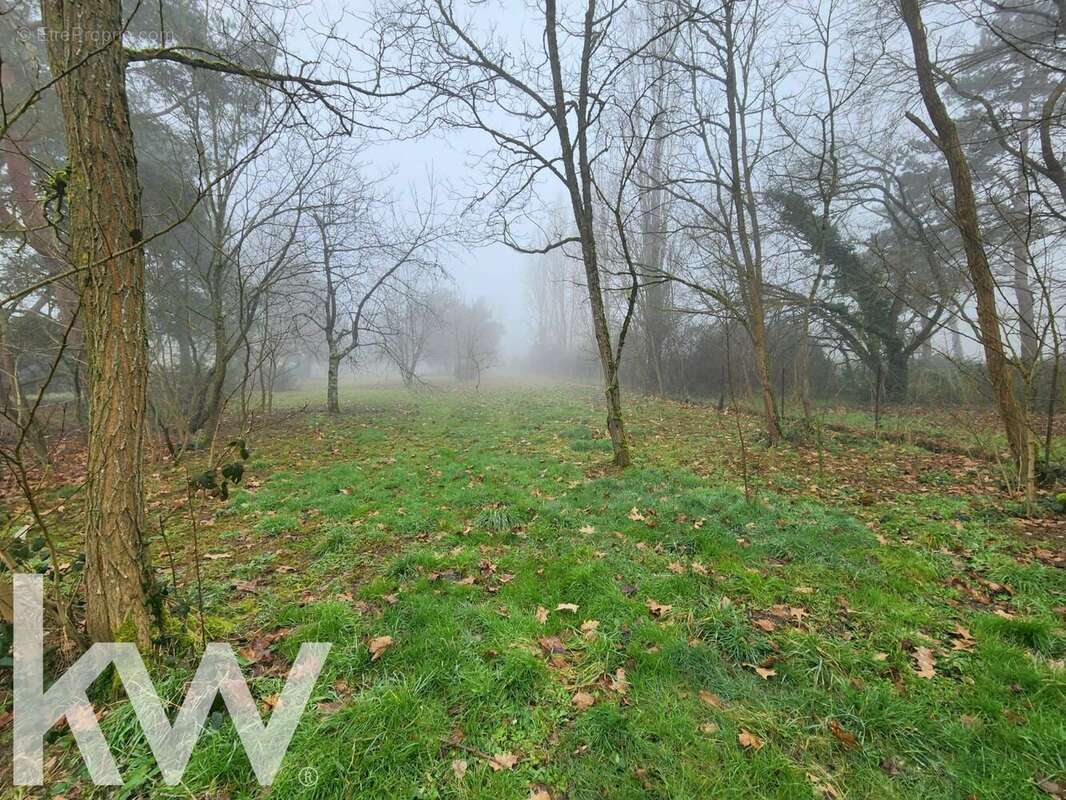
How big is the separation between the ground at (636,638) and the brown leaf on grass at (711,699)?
0.04 ft

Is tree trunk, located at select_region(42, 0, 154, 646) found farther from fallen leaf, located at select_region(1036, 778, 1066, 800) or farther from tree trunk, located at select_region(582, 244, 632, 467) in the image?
tree trunk, located at select_region(582, 244, 632, 467)

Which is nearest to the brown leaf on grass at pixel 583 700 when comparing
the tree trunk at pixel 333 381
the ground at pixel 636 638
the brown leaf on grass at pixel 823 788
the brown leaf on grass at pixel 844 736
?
the ground at pixel 636 638

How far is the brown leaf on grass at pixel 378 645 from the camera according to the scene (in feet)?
8.06

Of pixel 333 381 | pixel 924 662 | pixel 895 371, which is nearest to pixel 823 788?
pixel 924 662

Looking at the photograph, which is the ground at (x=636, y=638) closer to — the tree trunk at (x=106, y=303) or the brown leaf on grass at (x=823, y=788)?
the brown leaf on grass at (x=823, y=788)

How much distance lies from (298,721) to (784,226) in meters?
15.4

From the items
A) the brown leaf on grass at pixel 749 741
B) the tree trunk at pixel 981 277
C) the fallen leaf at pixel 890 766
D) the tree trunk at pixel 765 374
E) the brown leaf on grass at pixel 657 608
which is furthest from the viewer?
the tree trunk at pixel 765 374

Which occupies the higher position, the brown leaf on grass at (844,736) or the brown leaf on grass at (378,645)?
the brown leaf on grass at (378,645)

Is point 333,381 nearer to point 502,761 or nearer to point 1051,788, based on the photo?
point 502,761

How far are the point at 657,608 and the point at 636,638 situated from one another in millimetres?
370

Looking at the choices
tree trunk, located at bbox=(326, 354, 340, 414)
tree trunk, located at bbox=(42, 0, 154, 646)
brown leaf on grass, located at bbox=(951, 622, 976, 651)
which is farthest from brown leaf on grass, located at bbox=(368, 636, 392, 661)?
tree trunk, located at bbox=(326, 354, 340, 414)

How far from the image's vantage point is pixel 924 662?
7.77 ft

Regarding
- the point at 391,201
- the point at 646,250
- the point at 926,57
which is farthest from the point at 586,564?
the point at 646,250

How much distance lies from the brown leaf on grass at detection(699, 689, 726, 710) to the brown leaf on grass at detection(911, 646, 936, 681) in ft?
3.77
